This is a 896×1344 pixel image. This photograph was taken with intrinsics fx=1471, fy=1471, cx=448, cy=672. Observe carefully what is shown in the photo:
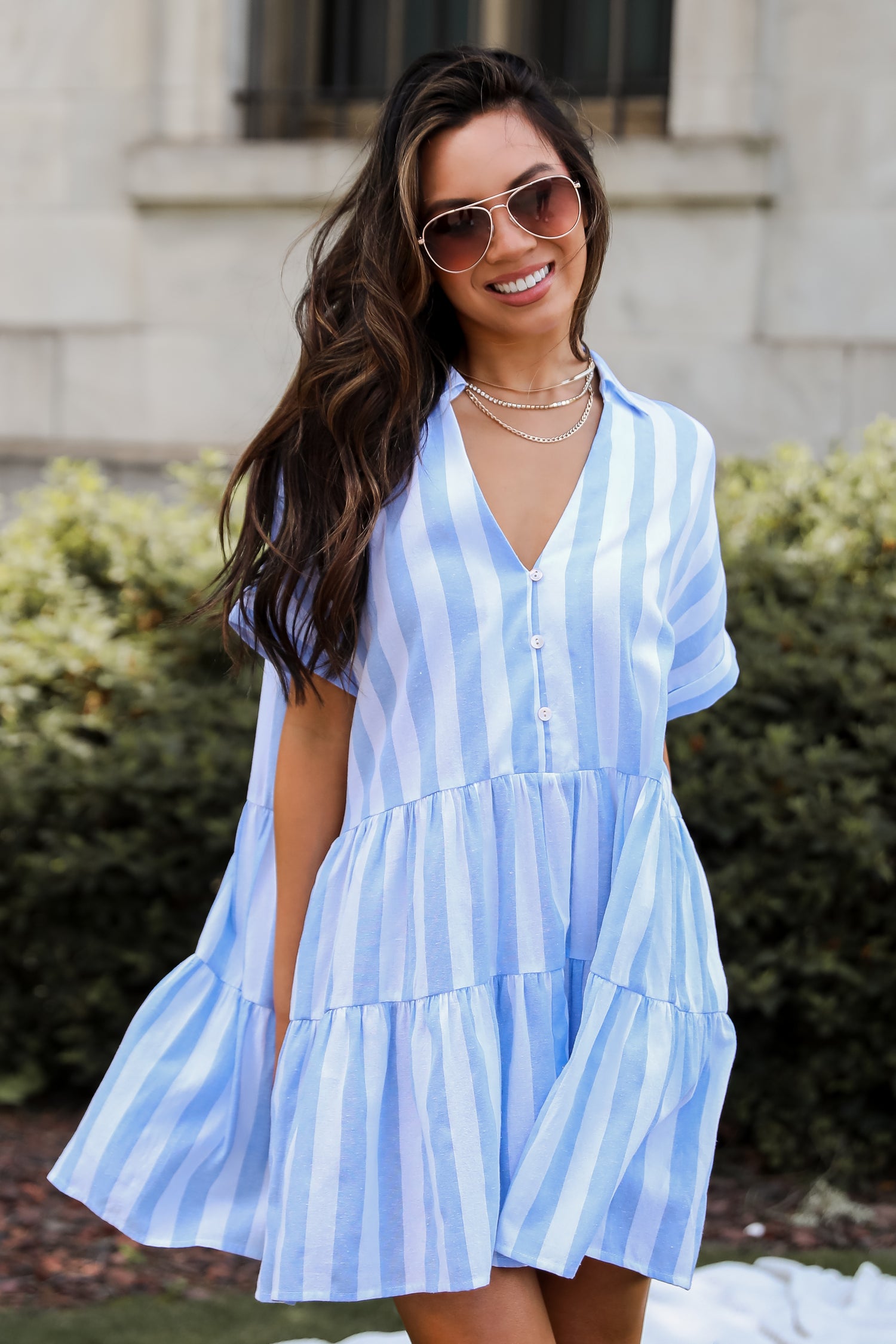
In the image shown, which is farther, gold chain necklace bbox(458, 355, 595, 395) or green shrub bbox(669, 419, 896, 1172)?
green shrub bbox(669, 419, 896, 1172)

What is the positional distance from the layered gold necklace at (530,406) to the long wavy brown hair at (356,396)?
6cm

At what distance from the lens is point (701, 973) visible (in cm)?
195

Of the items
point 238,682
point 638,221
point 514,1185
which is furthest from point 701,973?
point 638,221

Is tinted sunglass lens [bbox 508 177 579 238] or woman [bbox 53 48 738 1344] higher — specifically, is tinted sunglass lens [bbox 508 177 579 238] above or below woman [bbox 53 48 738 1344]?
above

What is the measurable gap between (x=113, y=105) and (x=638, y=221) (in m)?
2.40

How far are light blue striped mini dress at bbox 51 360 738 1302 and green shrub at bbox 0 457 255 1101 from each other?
6.95 feet

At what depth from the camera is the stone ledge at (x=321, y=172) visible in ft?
19.4

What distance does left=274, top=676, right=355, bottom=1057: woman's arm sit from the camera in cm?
195

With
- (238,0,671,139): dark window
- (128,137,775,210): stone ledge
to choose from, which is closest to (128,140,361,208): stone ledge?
(128,137,775,210): stone ledge

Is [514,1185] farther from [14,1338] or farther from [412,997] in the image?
[14,1338]

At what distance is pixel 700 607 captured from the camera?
214cm

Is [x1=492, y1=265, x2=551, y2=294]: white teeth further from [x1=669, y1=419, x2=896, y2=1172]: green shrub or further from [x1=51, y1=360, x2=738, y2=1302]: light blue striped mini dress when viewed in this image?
[x1=669, y1=419, x2=896, y2=1172]: green shrub

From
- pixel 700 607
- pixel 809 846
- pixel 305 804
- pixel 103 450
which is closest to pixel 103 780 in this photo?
pixel 809 846

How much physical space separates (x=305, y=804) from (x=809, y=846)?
79.8 inches
